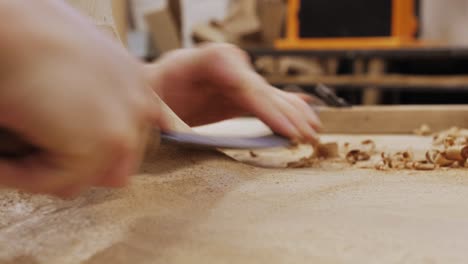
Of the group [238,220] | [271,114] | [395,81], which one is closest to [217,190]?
[238,220]

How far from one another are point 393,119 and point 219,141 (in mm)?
981

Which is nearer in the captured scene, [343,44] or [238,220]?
[238,220]

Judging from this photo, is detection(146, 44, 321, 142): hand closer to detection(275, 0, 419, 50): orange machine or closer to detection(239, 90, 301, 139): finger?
detection(239, 90, 301, 139): finger

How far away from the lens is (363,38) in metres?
3.66

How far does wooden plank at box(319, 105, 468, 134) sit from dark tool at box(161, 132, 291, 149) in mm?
729

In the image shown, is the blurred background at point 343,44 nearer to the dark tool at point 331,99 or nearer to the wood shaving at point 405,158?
the dark tool at point 331,99

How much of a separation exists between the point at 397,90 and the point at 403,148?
6.82ft

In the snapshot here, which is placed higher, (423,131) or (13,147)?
(13,147)

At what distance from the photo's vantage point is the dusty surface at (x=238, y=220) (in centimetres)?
56

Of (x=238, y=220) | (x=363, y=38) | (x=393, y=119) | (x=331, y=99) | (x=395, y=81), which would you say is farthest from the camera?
(x=363, y=38)

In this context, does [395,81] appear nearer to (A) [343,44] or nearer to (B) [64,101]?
(A) [343,44]

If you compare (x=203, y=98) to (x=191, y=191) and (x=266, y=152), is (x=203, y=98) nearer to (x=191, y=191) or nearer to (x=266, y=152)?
(x=266, y=152)

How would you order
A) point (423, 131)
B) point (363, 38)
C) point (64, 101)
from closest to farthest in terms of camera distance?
point (64, 101)
point (423, 131)
point (363, 38)

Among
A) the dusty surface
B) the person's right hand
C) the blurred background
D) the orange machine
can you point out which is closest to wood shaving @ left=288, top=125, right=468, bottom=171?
the dusty surface
